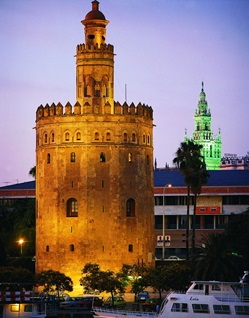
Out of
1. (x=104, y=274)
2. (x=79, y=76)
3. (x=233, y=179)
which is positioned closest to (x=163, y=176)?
(x=233, y=179)

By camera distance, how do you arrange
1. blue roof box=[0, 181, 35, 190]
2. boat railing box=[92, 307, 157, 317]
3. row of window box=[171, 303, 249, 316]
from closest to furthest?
row of window box=[171, 303, 249, 316]
boat railing box=[92, 307, 157, 317]
blue roof box=[0, 181, 35, 190]

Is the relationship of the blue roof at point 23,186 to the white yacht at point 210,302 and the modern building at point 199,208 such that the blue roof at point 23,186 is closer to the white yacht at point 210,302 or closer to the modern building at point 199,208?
the modern building at point 199,208

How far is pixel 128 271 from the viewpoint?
10781 centimetres

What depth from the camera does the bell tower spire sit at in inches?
4387

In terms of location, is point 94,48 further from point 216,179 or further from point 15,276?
point 216,179

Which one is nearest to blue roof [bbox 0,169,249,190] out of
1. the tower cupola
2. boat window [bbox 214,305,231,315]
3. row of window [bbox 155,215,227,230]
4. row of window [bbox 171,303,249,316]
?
row of window [bbox 155,215,227,230]

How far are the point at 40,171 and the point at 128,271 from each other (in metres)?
12.2

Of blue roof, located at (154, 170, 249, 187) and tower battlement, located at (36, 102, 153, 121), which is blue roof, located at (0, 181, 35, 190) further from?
tower battlement, located at (36, 102, 153, 121)

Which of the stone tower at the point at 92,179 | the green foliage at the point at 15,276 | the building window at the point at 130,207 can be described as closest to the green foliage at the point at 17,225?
the stone tower at the point at 92,179

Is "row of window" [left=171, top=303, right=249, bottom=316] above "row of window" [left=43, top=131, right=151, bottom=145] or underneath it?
underneath

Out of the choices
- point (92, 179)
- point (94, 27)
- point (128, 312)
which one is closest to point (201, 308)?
point (128, 312)

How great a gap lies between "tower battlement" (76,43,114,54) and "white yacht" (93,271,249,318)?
3347cm

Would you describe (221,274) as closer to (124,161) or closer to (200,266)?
(200,266)

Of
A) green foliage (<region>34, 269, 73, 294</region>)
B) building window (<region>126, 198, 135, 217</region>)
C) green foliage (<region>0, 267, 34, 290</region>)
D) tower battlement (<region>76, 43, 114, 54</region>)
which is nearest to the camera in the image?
green foliage (<region>0, 267, 34, 290</region>)
